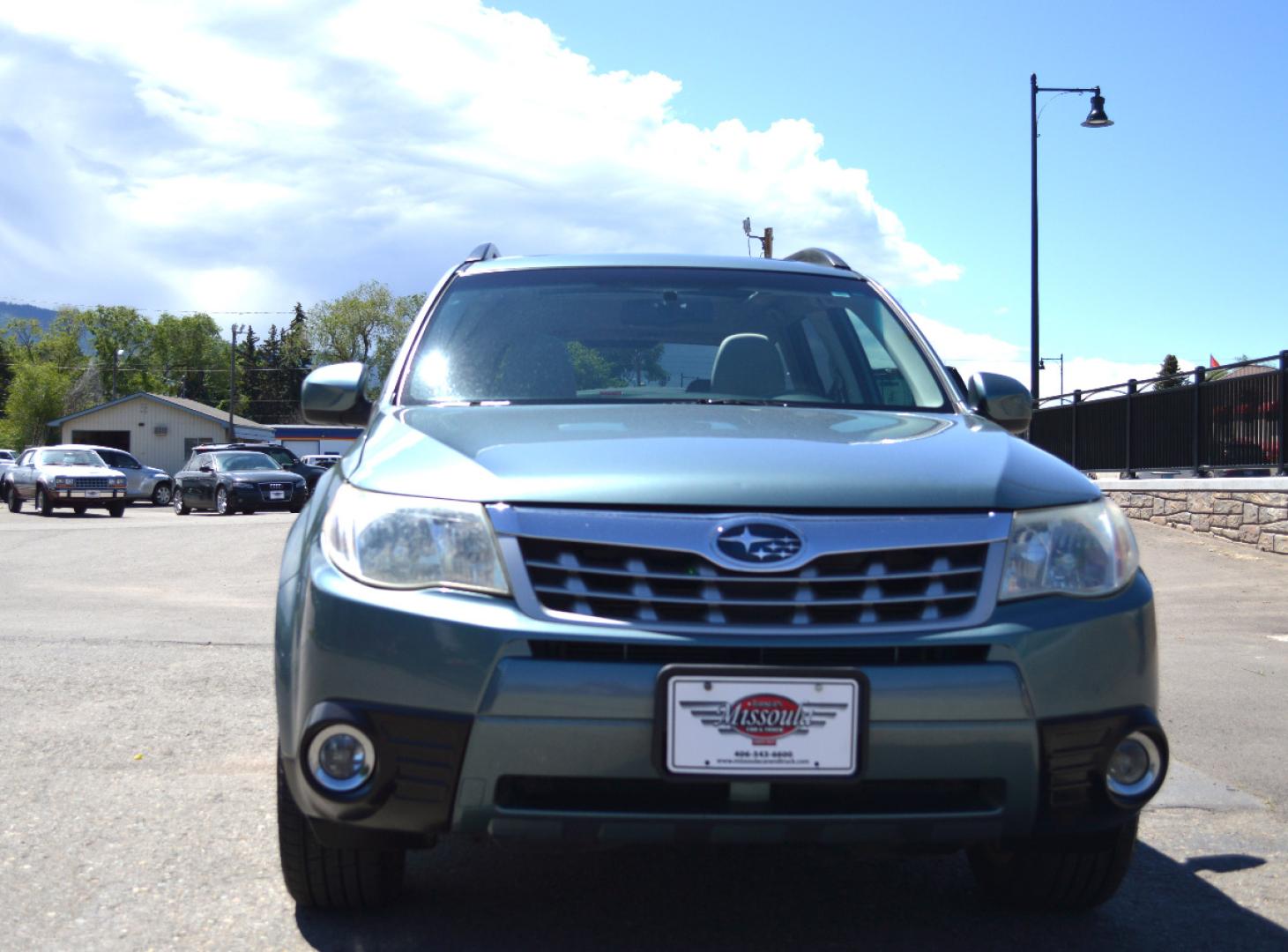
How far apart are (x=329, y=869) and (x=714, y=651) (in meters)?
1.14

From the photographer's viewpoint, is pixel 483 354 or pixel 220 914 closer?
pixel 220 914

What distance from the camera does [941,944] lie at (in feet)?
10.1

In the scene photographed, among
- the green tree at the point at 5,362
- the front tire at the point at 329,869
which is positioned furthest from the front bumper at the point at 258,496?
the green tree at the point at 5,362

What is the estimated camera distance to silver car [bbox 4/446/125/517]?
31000mm

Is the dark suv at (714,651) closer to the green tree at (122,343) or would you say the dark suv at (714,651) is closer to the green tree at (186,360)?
the green tree at (122,343)

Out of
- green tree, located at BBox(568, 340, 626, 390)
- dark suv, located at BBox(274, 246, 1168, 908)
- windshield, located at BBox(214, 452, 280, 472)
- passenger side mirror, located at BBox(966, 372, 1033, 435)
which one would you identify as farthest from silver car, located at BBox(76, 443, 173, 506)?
dark suv, located at BBox(274, 246, 1168, 908)

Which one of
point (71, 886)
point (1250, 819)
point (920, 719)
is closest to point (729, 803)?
point (920, 719)

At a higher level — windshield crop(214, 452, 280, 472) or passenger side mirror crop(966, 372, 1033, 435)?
passenger side mirror crop(966, 372, 1033, 435)

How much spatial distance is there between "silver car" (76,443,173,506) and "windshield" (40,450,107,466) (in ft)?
15.0

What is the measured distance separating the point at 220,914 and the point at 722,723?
1.44 metres

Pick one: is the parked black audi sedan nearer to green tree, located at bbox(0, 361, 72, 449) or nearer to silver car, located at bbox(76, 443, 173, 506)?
silver car, located at bbox(76, 443, 173, 506)

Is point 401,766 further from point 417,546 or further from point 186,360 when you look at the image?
point 186,360

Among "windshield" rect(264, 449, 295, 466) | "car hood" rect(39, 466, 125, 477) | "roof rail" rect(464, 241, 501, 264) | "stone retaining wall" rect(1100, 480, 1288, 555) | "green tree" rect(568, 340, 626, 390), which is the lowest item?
"stone retaining wall" rect(1100, 480, 1288, 555)

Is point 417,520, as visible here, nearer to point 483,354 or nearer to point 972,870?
point 483,354
